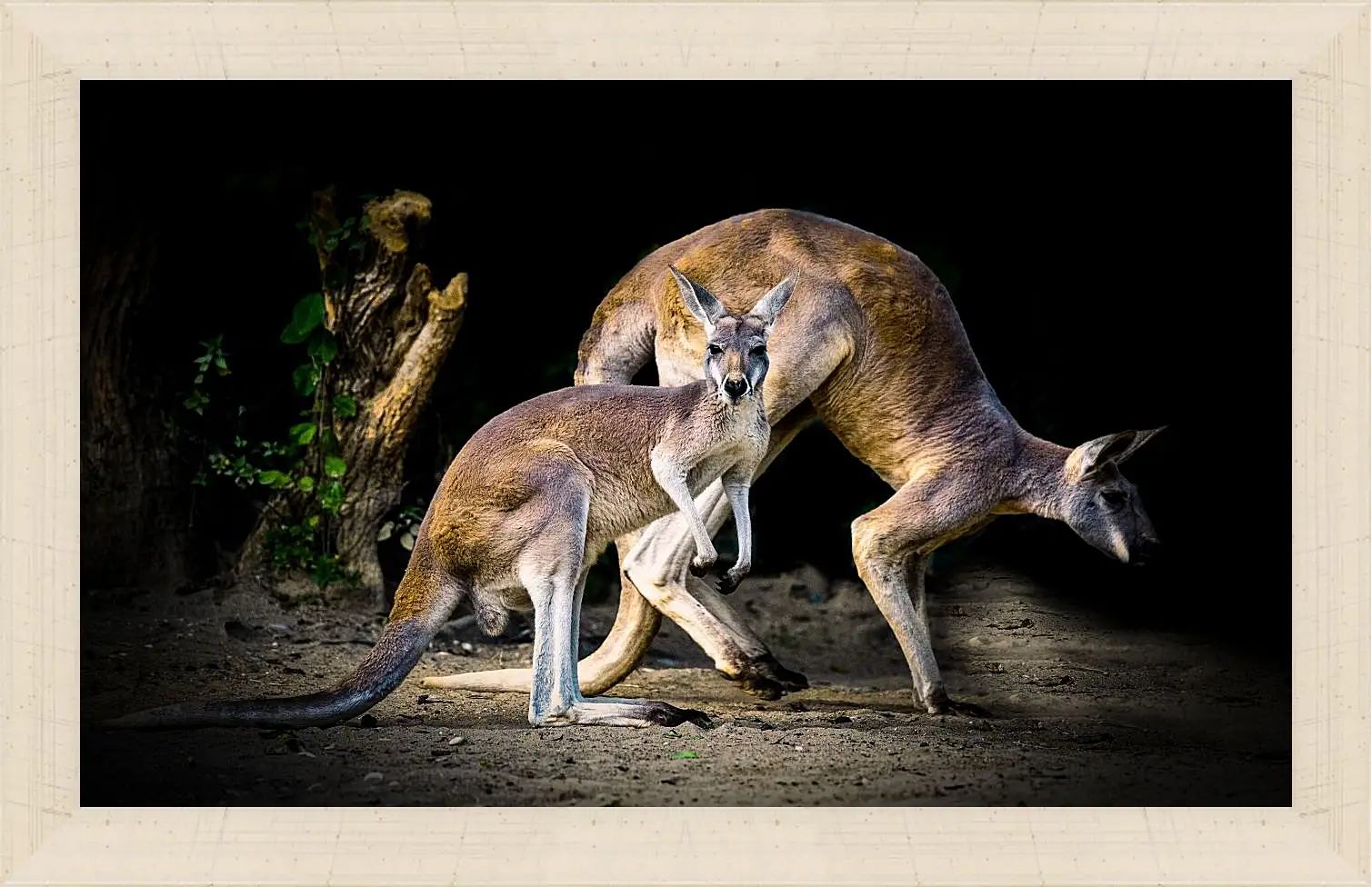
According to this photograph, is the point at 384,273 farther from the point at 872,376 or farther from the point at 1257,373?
the point at 1257,373

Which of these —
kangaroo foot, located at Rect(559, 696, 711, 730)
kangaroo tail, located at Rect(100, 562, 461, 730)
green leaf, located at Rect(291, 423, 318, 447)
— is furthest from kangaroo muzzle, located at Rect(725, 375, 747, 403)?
green leaf, located at Rect(291, 423, 318, 447)

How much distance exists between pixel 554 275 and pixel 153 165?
8.27 feet

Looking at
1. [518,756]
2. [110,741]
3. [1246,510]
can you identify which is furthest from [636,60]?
[1246,510]

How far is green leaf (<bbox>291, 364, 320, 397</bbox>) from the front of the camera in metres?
8.82

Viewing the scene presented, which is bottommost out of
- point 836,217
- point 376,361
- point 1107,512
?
point 1107,512

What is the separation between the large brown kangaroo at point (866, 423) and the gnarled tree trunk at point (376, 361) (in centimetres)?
117

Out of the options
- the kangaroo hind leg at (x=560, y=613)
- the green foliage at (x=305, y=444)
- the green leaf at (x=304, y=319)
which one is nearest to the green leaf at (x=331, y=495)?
the green foliage at (x=305, y=444)

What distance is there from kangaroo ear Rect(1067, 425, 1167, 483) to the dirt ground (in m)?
0.83

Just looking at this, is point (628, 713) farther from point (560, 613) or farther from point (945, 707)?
point (945, 707)

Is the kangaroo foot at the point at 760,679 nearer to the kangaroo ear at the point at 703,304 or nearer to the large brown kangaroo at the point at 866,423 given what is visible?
the large brown kangaroo at the point at 866,423

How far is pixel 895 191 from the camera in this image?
30.1 feet

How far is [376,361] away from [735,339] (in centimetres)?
333

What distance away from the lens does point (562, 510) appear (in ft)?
20.6

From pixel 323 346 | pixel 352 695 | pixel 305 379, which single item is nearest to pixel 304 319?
pixel 323 346
